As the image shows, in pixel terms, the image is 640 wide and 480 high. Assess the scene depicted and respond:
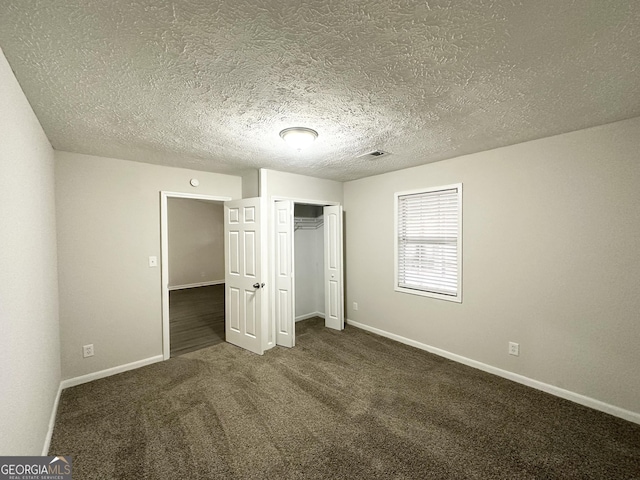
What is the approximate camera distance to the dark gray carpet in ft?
5.89

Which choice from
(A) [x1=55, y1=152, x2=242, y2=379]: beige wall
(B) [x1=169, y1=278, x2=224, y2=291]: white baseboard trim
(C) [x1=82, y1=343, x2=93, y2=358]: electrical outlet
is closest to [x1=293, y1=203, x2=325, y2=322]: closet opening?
(A) [x1=55, y1=152, x2=242, y2=379]: beige wall

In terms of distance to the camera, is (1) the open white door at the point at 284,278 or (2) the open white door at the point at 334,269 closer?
(1) the open white door at the point at 284,278

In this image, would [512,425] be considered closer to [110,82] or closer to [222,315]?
[110,82]

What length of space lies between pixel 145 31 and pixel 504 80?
6.11 feet

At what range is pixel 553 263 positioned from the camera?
2.57 m

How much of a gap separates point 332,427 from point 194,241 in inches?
282

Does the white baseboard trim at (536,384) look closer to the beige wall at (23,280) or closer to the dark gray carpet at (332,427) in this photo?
the dark gray carpet at (332,427)

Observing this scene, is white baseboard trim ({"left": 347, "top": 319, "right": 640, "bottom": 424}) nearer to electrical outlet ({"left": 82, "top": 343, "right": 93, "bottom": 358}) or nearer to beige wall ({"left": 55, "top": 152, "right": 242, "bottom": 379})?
beige wall ({"left": 55, "top": 152, "right": 242, "bottom": 379})

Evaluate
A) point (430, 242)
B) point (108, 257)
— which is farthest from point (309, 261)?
point (108, 257)

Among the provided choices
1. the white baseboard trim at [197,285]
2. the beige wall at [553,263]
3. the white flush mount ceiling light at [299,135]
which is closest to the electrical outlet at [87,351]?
the white flush mount ceiling light at [299,135]

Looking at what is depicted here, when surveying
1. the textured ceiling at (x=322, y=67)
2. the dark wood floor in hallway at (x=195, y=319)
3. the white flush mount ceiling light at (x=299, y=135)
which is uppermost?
the textured ceiling at (x=322, y=67)

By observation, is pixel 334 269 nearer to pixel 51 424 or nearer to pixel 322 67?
pixel 322 67

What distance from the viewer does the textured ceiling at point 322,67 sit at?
110 cm

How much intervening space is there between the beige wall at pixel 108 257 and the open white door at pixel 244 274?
2.78ft
